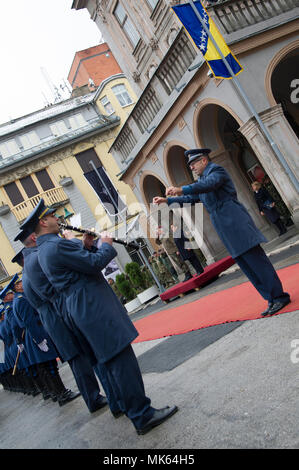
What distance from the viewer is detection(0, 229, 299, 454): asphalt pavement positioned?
2.60 metres

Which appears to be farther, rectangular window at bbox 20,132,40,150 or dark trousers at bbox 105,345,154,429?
rectangular window at bbox 20,132,40,150

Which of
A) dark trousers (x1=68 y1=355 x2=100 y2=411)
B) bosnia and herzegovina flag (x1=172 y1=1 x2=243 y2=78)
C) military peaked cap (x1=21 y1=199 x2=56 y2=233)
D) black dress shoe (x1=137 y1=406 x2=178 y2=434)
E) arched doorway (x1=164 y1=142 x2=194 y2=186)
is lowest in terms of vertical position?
black dress shoe (x1=137 y1=406 x2=178 y2=434)

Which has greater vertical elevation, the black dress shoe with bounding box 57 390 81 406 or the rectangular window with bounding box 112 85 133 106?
the rectangular window with bounding box 112 85 133 106

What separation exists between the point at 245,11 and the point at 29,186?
21.3 meters

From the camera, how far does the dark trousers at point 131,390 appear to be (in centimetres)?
350

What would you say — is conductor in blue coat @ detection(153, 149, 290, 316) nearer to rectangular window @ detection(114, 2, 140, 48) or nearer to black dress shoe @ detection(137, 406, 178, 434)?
black dress shoe @ detection(137, 406, 178, 434)

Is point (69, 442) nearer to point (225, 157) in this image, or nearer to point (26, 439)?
point (26, 439)

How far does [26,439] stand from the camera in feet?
18.4

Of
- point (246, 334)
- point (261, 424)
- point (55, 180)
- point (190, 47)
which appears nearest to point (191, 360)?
point (246, 334)

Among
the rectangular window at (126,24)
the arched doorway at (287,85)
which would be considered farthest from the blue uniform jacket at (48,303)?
the rectangular window at (126,24)

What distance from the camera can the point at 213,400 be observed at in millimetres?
3271

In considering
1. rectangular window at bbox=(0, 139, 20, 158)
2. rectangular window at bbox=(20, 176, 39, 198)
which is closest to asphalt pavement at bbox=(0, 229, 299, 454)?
rectangular window at bbox=(20, 176, 39, 198)

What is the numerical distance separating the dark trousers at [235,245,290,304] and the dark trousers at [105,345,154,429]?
185 centimetres

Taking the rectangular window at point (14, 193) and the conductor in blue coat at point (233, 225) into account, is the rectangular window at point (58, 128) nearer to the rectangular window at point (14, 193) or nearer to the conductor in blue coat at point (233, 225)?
the rectangular window at point (14, 193)
